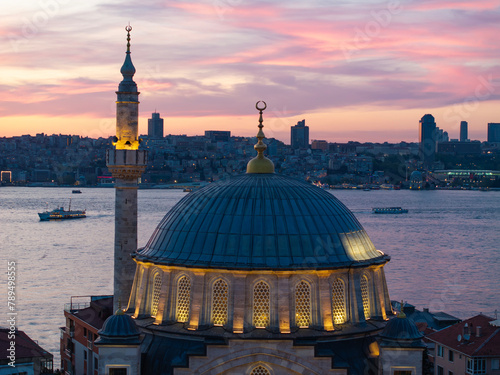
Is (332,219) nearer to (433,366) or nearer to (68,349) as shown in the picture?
(433,366)

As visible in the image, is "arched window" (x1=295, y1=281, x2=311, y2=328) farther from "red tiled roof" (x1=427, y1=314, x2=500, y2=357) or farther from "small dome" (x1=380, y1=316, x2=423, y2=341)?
"red tiled roof" (x1=427, y1=314, x2=500, y2=357)

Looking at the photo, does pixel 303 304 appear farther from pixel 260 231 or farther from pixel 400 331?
pixel 400 331

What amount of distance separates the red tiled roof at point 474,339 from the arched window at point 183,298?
65.4ft

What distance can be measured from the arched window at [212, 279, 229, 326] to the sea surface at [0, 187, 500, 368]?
29518mm

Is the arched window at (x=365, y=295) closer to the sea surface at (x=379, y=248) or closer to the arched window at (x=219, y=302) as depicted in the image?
the arched window at (x=219, y=302)

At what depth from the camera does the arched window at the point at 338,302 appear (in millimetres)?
20641

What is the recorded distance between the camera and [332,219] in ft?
72.2

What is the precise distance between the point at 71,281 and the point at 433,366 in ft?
135

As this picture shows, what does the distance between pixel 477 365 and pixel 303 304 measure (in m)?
19.1

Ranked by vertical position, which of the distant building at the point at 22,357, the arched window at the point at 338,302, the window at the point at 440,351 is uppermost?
the arched window at the point at 338,302

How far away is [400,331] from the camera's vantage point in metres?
19.4

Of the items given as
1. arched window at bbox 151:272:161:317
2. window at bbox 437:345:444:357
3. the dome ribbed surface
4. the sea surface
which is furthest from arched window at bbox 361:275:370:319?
the sea surface

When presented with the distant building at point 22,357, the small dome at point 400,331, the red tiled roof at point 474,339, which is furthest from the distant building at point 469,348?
the distant building at point 22,357

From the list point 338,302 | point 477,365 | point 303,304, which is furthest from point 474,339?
point 303,304
